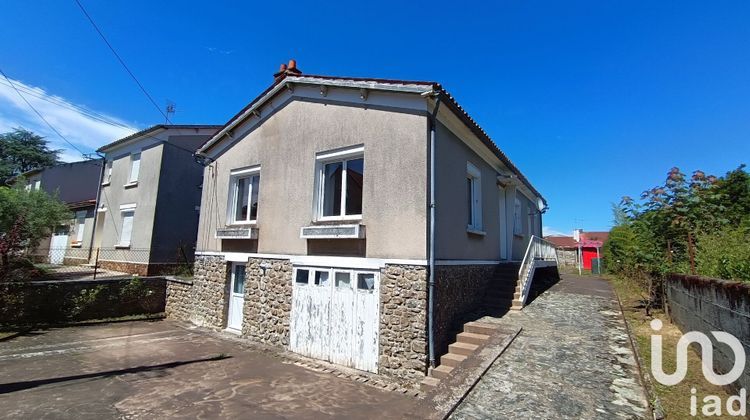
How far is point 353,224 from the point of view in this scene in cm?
834

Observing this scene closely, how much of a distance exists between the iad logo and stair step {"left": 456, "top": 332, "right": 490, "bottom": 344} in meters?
2.82

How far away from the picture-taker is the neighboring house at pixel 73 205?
2045 centimetres

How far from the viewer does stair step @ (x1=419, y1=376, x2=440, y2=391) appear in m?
6.59

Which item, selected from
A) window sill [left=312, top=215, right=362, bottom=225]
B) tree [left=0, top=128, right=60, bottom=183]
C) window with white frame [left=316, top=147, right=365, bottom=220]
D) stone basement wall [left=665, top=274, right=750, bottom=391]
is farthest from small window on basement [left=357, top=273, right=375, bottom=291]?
tree [left=0, top=128, right=60, bottom=183]

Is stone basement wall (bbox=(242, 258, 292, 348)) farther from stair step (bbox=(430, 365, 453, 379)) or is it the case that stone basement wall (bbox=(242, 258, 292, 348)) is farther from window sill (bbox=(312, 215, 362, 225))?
stair step (bbox=(430, 365, 453, 379))

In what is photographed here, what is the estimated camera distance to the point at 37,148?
122 feet

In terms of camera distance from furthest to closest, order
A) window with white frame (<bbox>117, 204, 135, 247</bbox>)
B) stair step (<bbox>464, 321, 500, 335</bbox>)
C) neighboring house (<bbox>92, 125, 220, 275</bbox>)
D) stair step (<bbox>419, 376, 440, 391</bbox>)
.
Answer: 1. window with white frame (<bbox>117, 204, 135, 247</bbox>)
2. neighboring house (<bbox>92, 125, 220, 275</bbox>)
3. stair step (<bbox>464, 321, 500, 335</bbox>)
4. stair step (<bbox>419, 376, 440, 391</bbox>)

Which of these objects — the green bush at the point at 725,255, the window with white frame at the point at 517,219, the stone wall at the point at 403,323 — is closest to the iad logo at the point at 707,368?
the green bush at the point at 725,255

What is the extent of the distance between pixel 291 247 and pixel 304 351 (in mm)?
2670

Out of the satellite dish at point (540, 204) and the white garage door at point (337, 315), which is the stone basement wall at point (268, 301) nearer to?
the white garage door at point (337, 315)

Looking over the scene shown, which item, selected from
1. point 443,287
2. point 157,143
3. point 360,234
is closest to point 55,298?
point 157,143

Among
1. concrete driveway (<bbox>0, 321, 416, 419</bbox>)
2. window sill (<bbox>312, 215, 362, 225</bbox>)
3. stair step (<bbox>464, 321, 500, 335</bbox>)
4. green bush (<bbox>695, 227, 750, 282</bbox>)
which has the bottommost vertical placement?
concrete driveway (<bbox>0, 321, 416, 419</bbox>)

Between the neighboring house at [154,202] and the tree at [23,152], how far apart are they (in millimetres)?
25816

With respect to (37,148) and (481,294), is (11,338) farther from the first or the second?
(37,148)
